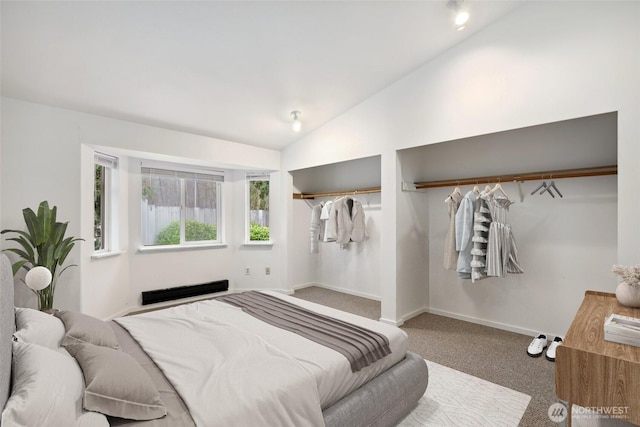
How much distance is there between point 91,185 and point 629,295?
4.82 m

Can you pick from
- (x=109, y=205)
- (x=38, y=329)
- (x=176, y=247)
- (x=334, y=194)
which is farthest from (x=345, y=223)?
(x=38, y=329)

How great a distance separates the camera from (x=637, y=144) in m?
2.11

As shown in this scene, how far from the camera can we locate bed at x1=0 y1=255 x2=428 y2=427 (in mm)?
1090

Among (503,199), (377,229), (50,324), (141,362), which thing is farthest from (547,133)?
(50,324)

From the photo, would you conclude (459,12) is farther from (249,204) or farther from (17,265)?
(17,265)

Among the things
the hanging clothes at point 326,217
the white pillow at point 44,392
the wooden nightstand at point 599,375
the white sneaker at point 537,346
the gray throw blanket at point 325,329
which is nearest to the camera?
the white pillow at point 44,392

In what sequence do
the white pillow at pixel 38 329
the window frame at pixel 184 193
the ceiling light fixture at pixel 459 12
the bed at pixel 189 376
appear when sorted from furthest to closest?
the window frame at pixel 184 193 → the ceiling light fixture at pixel 459 12 → the white pillow at pixel 38 329 → the bed at pixel 189 376

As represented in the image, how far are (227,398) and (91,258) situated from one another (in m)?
3.08

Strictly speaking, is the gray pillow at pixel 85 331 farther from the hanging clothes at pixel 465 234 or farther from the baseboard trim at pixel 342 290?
the baseboard trim at pixel 342 290

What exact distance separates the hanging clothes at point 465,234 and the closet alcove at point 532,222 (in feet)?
1.63

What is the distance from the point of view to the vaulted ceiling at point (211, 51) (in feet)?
7.43

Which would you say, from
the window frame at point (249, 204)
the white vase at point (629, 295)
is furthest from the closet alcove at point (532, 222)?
the window frame at point (249, 204)

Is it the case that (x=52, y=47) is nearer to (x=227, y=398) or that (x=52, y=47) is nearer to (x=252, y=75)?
(x=252, y=75)

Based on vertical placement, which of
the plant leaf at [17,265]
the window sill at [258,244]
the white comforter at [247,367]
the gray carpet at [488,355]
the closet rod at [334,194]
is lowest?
the gray carpet at [488,355]
